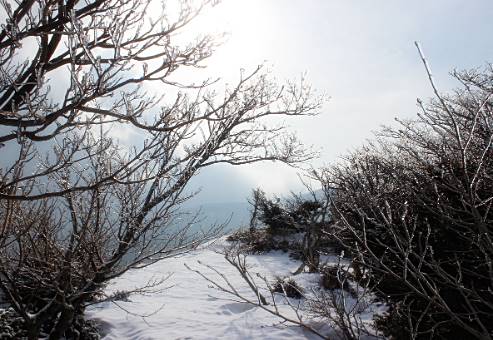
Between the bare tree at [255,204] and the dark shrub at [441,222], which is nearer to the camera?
the dark shrub at [441,222]

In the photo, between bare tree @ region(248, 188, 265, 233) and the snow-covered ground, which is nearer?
the snow-covered ground

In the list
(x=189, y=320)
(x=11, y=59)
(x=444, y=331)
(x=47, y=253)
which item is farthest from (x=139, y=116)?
(x=189, y=320)

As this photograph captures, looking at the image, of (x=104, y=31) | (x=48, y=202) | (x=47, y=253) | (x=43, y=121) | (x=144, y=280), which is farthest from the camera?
(x=144, y=280)

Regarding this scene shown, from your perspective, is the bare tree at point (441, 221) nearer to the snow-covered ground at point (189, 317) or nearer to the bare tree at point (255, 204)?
the snow-covered ground at point (189, 317)

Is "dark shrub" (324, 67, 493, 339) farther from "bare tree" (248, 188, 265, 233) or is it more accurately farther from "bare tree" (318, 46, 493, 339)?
"bare tree" (248, 188, 265, 233)

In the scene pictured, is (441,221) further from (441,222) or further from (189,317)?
A: (189,317)

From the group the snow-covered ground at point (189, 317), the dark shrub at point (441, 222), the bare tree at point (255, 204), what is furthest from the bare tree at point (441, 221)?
the bare tree at point (255, 204)

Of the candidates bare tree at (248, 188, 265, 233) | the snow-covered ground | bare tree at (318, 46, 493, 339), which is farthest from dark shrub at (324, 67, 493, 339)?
bare tree at (248, 188, 265, 233)

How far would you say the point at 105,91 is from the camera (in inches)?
88.1

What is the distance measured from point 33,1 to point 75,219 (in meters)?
2.83

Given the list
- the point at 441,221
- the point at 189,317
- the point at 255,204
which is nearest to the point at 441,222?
the point at 441,221

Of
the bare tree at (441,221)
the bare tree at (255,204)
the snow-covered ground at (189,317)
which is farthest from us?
the bare tree at (255,204)

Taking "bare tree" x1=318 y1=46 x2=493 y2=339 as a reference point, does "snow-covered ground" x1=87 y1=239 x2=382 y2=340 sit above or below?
below

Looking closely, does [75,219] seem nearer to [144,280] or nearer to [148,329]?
[148,329]
